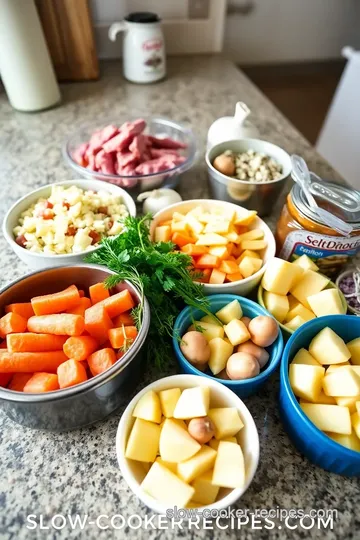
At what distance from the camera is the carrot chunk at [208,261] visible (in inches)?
33.0

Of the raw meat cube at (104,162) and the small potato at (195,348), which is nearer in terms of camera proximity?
the small potato at (195,348)

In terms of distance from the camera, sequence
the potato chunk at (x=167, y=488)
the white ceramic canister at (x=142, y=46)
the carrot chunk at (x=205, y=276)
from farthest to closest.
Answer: the white ceramic canister at (x=142, y=46) → the carrot chunk at (x=205, y=276) → the potato chunk at (x=167, y=488)

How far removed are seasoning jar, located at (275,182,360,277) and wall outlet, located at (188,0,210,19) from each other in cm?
132

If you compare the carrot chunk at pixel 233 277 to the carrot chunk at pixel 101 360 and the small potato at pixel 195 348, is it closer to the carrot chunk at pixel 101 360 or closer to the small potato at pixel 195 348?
the small potato at pixel 195 348

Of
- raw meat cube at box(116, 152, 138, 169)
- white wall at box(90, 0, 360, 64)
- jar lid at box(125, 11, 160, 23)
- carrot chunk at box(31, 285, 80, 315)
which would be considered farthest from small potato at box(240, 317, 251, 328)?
white wall at box(90, 0, 360, 64)

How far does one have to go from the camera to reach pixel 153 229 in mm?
914

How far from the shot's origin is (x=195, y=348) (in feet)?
2.24

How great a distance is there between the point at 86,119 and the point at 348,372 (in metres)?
1.32

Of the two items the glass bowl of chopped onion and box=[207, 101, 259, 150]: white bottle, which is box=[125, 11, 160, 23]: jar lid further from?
the glass bowl of chopped onion

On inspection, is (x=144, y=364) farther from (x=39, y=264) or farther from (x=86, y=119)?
(x=86, y=119)

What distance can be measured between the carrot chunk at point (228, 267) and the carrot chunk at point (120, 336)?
25cm

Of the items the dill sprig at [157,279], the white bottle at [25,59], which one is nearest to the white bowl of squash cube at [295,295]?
the dill sprig at [157,279]

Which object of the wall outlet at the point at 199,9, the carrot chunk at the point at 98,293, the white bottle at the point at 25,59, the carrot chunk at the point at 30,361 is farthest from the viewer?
the wall outlet at the point at 199,9

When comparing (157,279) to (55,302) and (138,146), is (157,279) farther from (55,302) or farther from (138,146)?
(138,146)
